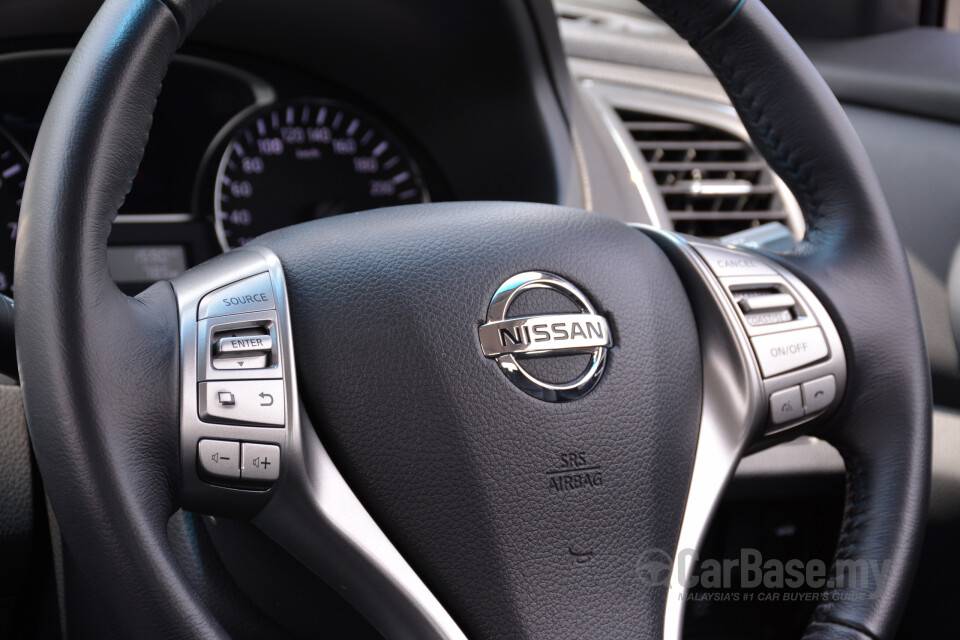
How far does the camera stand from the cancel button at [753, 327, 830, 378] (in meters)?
0.86

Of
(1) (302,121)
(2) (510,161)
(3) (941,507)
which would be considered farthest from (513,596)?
(1) (302,121)

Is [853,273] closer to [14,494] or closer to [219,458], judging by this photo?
[219,458]

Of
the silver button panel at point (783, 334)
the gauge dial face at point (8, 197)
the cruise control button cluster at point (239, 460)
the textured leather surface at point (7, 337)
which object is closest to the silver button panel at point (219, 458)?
the cruise control button cluster at point (239, 460)

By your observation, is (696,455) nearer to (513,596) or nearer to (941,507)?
(513,596)

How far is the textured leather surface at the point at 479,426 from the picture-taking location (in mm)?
718

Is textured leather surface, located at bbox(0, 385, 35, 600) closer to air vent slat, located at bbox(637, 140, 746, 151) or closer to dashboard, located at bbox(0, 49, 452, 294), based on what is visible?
dashboard, located at bbox(0, 49, 452, 294)

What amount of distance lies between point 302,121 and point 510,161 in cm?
Result: 36

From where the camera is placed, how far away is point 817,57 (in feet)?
6.22

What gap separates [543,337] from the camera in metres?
A: 0.77

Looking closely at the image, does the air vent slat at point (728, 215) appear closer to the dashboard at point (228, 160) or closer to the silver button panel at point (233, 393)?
the dashboard at point (228, 160)

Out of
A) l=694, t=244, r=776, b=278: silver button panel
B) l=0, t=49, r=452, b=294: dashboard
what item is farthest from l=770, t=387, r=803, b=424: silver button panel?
l=0, t=49, r=452, b=294: dashboard

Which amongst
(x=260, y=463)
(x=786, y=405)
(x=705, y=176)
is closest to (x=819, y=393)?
(x=786, y=405)

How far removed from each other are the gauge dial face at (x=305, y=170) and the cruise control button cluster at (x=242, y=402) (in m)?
1.01

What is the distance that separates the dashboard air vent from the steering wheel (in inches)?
25.9
